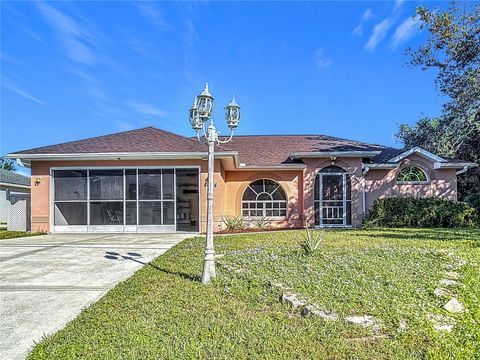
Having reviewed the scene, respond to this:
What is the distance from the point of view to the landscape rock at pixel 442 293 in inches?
183

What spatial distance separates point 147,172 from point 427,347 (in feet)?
40.3

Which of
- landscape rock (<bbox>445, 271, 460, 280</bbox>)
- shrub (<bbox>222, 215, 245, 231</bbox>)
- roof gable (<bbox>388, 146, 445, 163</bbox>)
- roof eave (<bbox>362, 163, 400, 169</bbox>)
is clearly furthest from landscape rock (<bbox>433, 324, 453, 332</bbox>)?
roof gable (<bbox>388, 146, 445, 163</bbox>)

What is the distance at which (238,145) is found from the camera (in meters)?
19.2

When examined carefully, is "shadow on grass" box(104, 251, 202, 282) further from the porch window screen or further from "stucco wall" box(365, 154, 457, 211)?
"stucco wall" box(365, 154, 457, 211)

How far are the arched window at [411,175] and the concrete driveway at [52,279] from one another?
12.1 meters

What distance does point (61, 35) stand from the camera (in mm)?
14531

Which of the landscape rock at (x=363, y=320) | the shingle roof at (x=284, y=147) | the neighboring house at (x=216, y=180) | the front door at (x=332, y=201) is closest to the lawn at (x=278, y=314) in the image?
the landscape rock at (x=363, y=320)

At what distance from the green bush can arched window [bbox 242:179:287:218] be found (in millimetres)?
4077

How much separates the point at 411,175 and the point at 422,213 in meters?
2.47

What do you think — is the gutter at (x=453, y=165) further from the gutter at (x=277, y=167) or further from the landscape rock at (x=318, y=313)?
the landscape rock at (x=318, y=313)

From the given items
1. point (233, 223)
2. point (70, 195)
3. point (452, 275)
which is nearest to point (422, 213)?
point (233, 223)

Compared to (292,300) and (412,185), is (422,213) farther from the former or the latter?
(292,300)

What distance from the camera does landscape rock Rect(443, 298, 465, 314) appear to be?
423 centimetres

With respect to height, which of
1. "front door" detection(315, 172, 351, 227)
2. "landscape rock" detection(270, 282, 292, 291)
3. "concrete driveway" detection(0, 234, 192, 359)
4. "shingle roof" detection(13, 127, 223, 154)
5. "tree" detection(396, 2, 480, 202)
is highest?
"tree" detection(396, 2, 480, 202)
